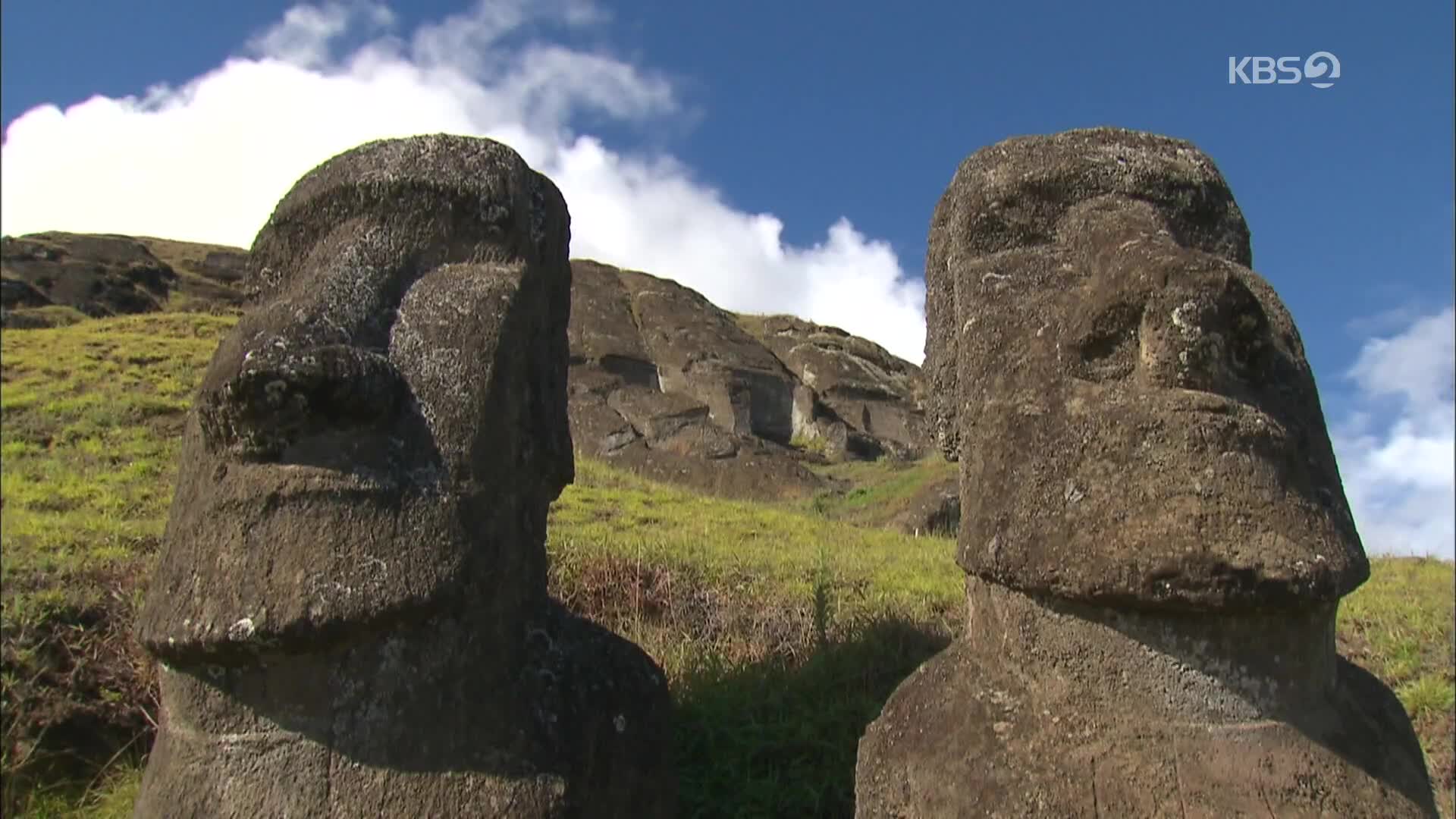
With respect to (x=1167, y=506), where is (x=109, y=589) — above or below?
below

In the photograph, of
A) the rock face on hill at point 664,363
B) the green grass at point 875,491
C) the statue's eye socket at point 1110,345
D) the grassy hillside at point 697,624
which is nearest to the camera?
the statue's eye socket at point 1110,345

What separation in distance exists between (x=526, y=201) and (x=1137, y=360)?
1650mm


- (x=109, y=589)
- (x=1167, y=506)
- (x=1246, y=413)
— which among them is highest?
(x=1246, y=413)

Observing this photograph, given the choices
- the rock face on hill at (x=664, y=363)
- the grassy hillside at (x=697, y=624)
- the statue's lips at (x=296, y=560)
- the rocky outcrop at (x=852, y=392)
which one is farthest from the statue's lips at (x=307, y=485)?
the rocky outcrop at (x=852, y=392)

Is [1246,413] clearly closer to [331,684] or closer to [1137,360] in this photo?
[1137,360]

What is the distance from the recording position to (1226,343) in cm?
251

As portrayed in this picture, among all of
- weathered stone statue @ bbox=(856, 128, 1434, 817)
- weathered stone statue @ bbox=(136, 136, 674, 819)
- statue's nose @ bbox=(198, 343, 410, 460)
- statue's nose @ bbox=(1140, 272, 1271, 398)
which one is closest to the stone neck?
weathered stone statue @ bbox=(856, 128, 1434, 817)

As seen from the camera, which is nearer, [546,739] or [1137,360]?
[1137,360]

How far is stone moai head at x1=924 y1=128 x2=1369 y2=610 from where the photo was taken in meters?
2.31

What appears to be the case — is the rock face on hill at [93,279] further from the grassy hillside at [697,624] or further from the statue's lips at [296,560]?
the statue's lips at [296,560]

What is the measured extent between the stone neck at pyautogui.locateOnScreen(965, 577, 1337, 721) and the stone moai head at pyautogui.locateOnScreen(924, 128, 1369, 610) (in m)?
0.08

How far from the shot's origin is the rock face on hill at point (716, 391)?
14297 millimetres

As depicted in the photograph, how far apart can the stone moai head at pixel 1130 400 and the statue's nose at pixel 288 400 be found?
4.64 feet

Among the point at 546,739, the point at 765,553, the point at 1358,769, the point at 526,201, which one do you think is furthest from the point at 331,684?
the point at 765,553
